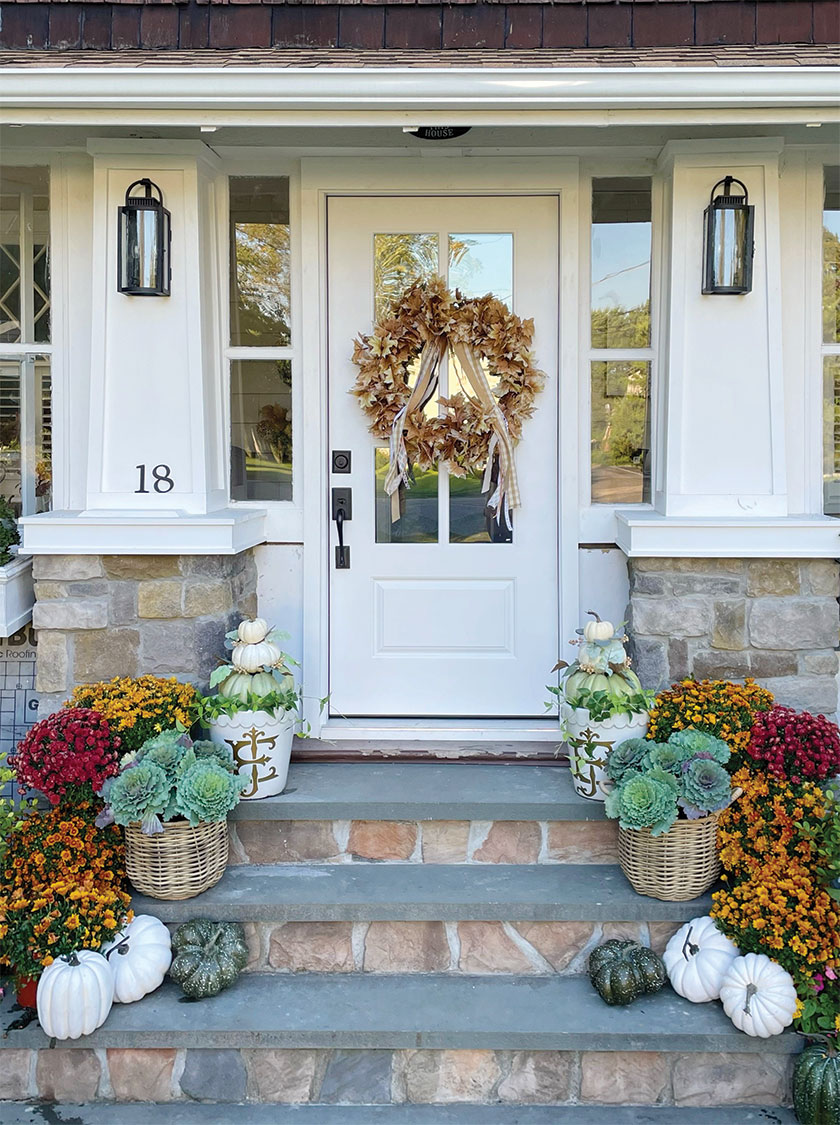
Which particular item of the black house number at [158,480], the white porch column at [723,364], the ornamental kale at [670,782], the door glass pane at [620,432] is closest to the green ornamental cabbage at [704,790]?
the ornamental kale at [670,782]

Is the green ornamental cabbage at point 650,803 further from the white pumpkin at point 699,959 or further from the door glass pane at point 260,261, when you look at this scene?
the door glass pane at point 260,261

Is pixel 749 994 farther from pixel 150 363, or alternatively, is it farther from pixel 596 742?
pixel 150 363

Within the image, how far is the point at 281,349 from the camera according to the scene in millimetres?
3885

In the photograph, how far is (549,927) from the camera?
9.82 ft

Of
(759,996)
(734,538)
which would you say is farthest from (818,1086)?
(734,538)

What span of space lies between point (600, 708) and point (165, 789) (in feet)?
4.52

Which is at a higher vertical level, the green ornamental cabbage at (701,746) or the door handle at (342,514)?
the door handle at (342,514)

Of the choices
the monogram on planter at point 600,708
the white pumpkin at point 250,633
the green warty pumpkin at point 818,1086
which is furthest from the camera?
the white pumpkin at point 250,633

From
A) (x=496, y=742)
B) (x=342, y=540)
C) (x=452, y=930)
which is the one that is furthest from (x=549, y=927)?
(x=342, y=540)

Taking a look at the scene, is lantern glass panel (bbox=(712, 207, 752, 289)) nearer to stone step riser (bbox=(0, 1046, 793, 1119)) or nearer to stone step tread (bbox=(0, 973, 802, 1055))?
stone step tread (bbox=(0, 973, 802, 1055))

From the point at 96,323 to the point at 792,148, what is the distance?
259cm

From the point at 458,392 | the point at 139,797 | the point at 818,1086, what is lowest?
the point at 818,1086

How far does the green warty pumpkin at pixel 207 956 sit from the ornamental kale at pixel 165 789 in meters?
0.32

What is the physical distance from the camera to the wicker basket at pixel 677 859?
2.96m
